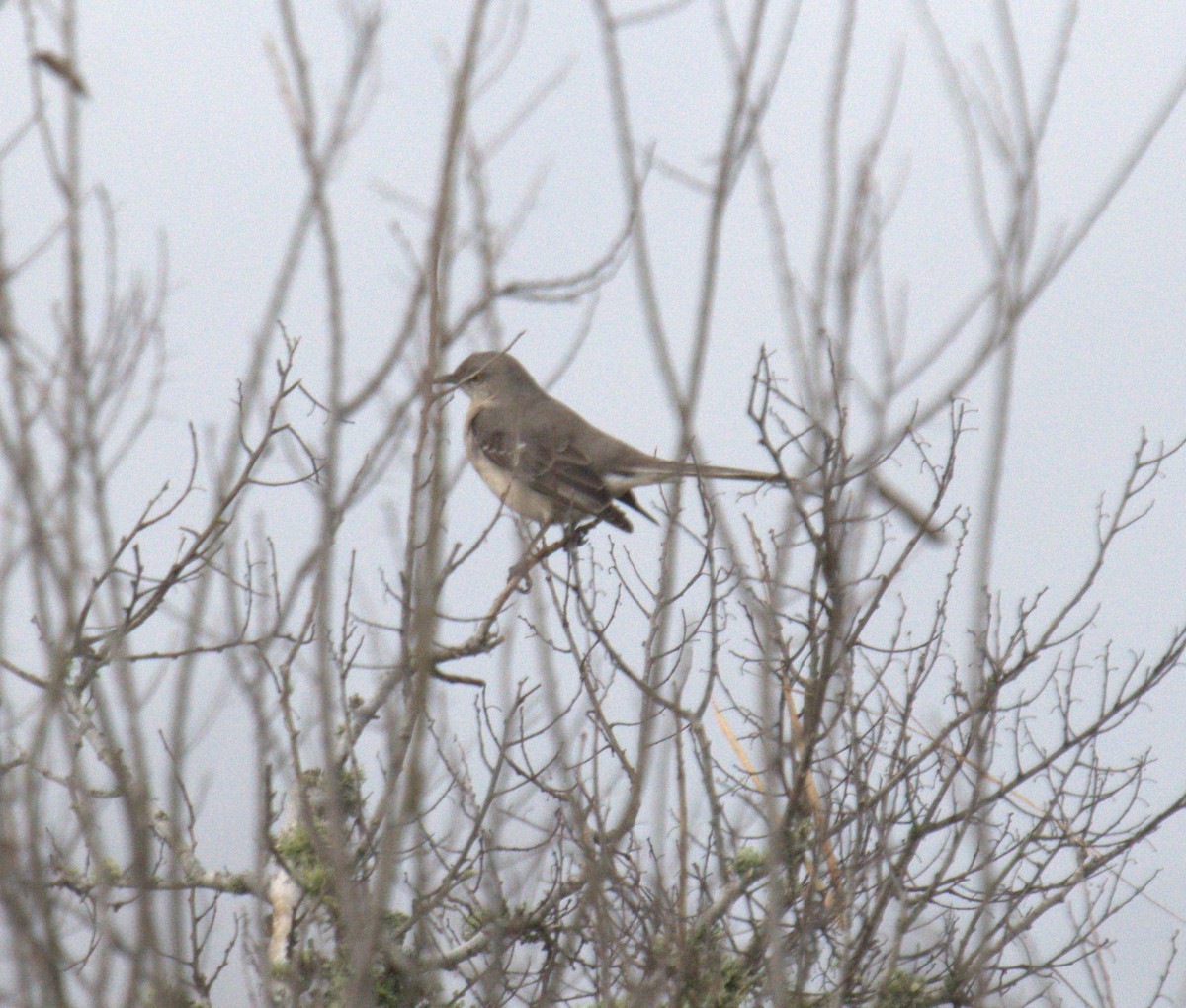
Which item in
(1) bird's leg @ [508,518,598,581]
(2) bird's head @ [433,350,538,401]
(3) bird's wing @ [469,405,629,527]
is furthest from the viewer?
(2) bird's head @ [433,350,538,401]

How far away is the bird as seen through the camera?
6.94 m

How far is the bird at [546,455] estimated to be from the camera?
6.94 metres

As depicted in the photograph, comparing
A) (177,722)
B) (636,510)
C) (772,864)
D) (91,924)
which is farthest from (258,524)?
(636,510)

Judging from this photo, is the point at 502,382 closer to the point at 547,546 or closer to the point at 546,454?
the point at 546,454

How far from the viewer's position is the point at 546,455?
748 centimetres

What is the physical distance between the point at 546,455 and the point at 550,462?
26 centimetres

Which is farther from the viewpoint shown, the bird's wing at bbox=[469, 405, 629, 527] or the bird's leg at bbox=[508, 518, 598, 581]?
the bird's wing at bbox=[469, 405, 629, 527]

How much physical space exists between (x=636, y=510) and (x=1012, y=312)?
15.3ft

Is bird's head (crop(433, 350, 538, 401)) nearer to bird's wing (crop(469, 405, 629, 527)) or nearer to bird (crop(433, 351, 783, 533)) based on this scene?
bird (crop(433, 351, 783, 533))

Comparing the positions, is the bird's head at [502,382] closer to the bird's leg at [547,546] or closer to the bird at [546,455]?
the bird at [546,455]

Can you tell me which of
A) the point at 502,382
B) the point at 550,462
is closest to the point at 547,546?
the point at 550,462

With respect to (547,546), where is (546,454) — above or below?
above

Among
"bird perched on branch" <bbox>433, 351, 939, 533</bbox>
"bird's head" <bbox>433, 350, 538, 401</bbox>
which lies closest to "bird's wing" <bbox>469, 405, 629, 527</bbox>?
"bird perched on branch" <bbox>433, 351, 939, 533</bbox>

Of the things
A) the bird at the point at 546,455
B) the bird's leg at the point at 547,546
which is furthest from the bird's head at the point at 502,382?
the bird's leg at the point at 547,546
